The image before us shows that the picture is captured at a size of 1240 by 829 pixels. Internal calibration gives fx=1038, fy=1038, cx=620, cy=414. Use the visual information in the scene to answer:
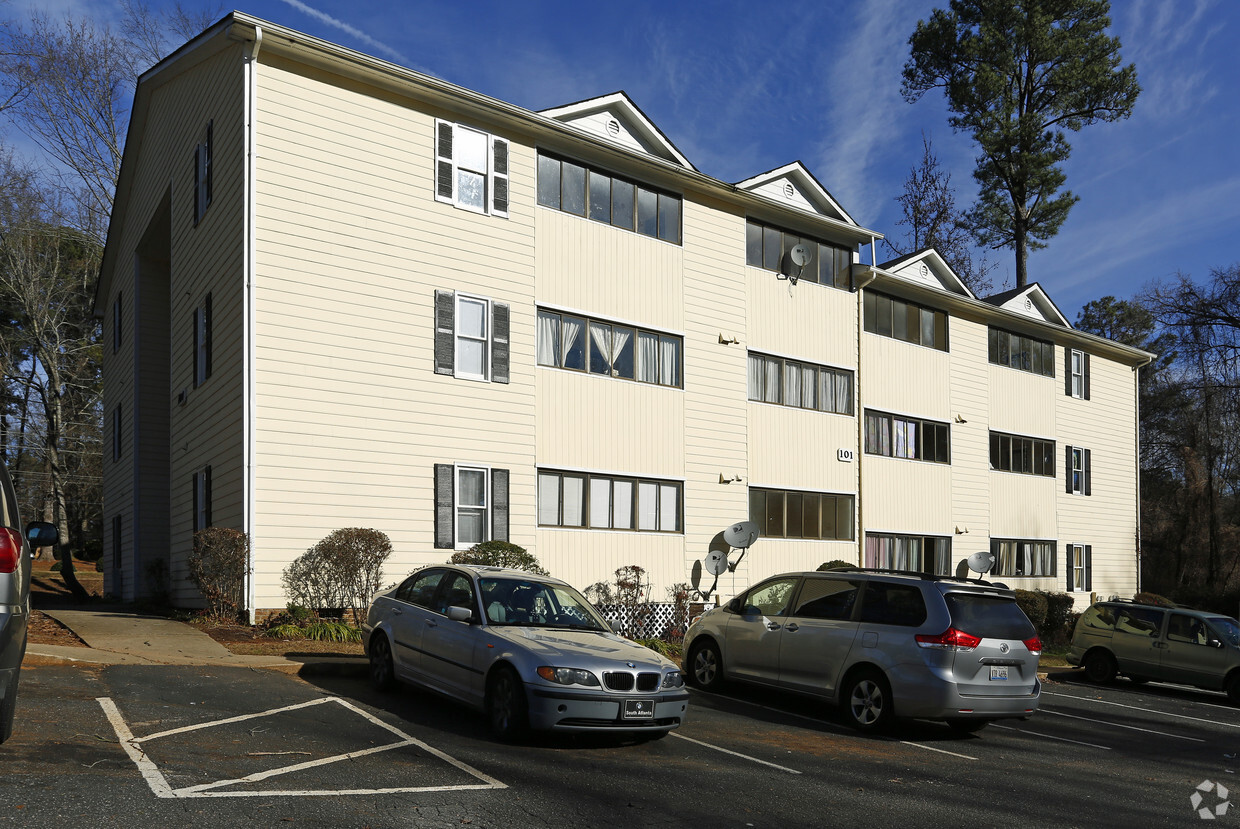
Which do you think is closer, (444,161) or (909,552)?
(444,161)

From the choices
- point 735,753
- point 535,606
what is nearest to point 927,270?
point 535,606

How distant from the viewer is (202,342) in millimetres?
18859

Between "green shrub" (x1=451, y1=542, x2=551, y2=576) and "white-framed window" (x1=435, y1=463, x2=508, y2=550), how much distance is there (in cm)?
34

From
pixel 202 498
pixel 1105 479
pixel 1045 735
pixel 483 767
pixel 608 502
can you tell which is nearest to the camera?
pixel 483 767

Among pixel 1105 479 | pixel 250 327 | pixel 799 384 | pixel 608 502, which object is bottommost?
pixel 608 502

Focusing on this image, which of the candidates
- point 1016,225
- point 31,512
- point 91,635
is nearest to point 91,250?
point 31,512

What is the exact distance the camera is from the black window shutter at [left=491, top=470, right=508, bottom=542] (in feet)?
59.2

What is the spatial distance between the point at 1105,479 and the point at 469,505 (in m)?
24.4

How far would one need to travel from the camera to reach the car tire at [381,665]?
10.9 metres

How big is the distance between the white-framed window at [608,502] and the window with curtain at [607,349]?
6.71 ft

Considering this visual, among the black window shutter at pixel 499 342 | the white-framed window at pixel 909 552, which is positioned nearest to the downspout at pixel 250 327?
the black window shutter at pixel 499 342

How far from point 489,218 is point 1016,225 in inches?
1184

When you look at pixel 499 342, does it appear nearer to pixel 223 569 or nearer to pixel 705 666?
pixel 223 569

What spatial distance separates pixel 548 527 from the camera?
1881 centimetres
